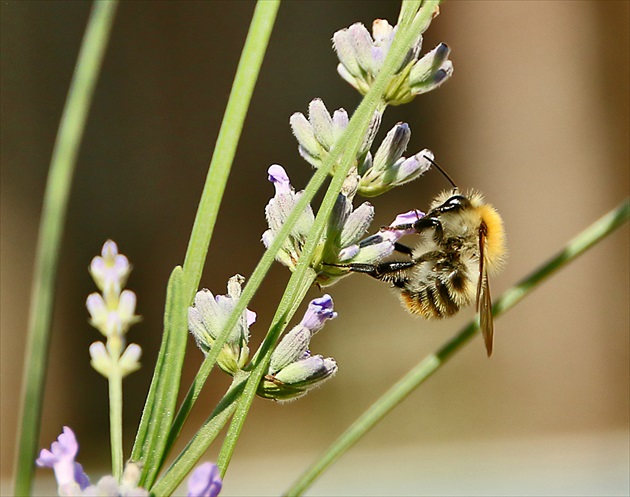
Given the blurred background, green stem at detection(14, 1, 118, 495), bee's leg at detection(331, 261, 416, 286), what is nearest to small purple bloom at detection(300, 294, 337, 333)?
green stem at detection(14, 1, 118, 495)

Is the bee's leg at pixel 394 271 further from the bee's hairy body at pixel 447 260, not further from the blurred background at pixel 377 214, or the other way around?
the blurred background at pixel 377 214

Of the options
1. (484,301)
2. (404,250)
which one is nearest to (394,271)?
(404,250)

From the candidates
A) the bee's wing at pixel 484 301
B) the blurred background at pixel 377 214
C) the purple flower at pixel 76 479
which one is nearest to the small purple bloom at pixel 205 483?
the purple flower at pixel 76 479

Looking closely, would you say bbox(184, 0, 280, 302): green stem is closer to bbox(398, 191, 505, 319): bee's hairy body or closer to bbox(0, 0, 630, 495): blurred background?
bbox(398, 191, 505, 319): bee's hairy body

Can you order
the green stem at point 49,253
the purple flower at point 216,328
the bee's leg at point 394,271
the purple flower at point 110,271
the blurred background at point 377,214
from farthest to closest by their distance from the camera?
the blurred background at point 377,214 < the bee's leg at point 394,271 < the purple flower at point 216,328 < the purple flower at point 110,271 < the green stem at point 49,253

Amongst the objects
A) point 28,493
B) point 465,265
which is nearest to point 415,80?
point 28,493

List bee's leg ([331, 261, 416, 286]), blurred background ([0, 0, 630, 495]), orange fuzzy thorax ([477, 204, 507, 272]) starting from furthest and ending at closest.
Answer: blurred background ([0, 0, 630, 495]) < orange fuzzy thorax ([477, 204, 507, 272]) < bee's leg ([331, 261, 416, 286])

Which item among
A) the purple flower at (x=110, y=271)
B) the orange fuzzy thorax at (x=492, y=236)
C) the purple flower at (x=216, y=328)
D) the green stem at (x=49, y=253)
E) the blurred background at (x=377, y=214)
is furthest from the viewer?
the blurred background at (x=377, y=214)
